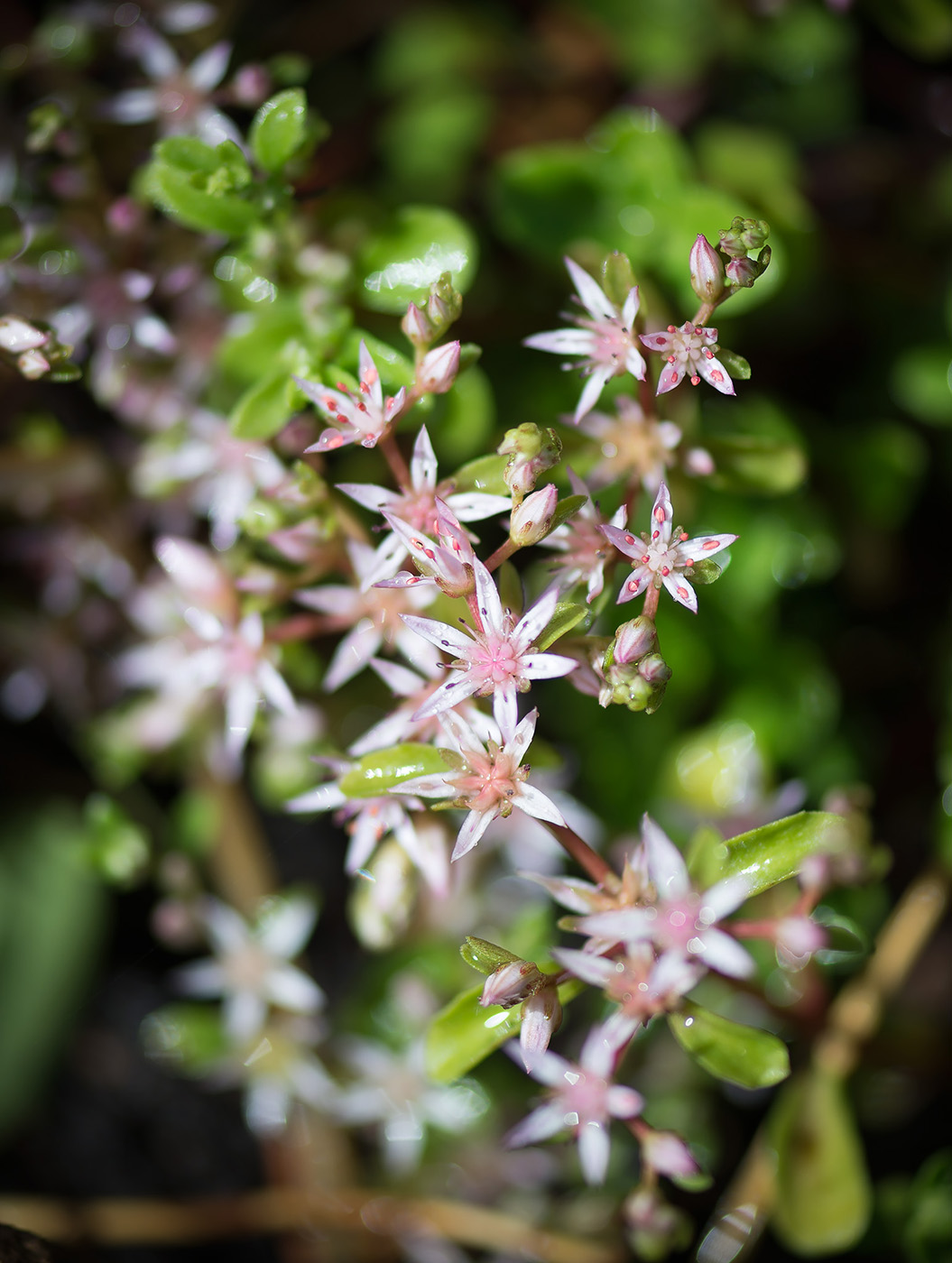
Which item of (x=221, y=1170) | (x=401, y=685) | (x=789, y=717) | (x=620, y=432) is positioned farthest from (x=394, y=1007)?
(x=620, y=432)

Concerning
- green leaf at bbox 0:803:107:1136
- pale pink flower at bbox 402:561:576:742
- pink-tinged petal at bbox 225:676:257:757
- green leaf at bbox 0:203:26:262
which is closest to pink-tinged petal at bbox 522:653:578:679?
pale pink flower at bbox 402:561:576:742

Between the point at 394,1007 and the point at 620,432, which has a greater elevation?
the point at 620,432

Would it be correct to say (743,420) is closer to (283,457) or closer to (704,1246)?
(283,457)

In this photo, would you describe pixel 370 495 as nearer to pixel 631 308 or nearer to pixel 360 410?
pixel 360 410

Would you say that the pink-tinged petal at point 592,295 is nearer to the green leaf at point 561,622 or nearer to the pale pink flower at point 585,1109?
the green leaf at point 561,622

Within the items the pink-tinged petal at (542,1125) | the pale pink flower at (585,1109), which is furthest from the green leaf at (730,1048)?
the pink-tinged petal at (542,1125)

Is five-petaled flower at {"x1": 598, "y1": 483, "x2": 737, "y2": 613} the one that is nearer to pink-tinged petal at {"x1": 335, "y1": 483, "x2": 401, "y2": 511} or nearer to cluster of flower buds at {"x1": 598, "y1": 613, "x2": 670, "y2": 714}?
cluster of flower buds at {"x1": 598, "y1": 613, "x2": 670, "y2": 714}
